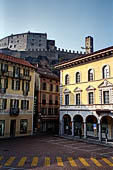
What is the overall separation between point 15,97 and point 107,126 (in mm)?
16931

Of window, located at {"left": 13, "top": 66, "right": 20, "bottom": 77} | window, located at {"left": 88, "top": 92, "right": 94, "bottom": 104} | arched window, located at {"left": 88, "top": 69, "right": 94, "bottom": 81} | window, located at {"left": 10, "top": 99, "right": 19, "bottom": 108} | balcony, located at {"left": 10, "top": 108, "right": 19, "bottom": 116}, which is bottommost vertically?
balcony, located at {"left": 10, "top": 108, "right": 19, "bottom": 116}

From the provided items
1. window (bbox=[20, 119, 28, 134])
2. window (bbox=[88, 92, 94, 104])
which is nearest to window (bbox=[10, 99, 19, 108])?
window (bbox=[20, 119, 28, 134])

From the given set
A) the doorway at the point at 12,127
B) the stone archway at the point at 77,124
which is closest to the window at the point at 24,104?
the doorway at the point at 12,127

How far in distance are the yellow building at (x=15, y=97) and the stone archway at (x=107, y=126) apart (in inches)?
556

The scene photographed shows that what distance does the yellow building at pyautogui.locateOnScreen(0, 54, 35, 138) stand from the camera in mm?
30172

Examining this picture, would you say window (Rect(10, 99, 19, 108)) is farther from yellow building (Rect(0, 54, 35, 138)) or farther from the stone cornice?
the stone cornice

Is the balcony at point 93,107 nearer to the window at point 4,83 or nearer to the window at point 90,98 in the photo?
the window at point 90,98

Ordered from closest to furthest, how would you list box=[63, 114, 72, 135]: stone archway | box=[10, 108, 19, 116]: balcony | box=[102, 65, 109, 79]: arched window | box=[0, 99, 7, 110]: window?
box=[102, 65, 109, 79]: arched window < box=[0, 99, 7, 110]: window < box=[10, 108, 19, 116]: balcony < box=[63, 114, 72, 135]: stone archway

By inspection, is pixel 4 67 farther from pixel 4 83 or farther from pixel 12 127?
pixel 12 127

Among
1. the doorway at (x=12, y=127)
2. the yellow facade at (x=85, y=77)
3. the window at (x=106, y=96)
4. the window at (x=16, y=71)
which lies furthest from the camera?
the window at (x=16, y=71)

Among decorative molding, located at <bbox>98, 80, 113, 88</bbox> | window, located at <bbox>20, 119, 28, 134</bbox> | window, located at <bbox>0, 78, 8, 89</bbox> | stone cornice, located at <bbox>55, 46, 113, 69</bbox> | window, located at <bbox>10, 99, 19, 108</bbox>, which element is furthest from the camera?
window, located at <bbox>20, 119, 28, 134</bbox>

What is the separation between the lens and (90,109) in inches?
1091

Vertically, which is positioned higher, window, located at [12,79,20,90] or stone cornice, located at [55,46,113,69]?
stone cornice, located at [55,46,113,69]

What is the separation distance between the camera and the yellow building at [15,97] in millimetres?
30172
